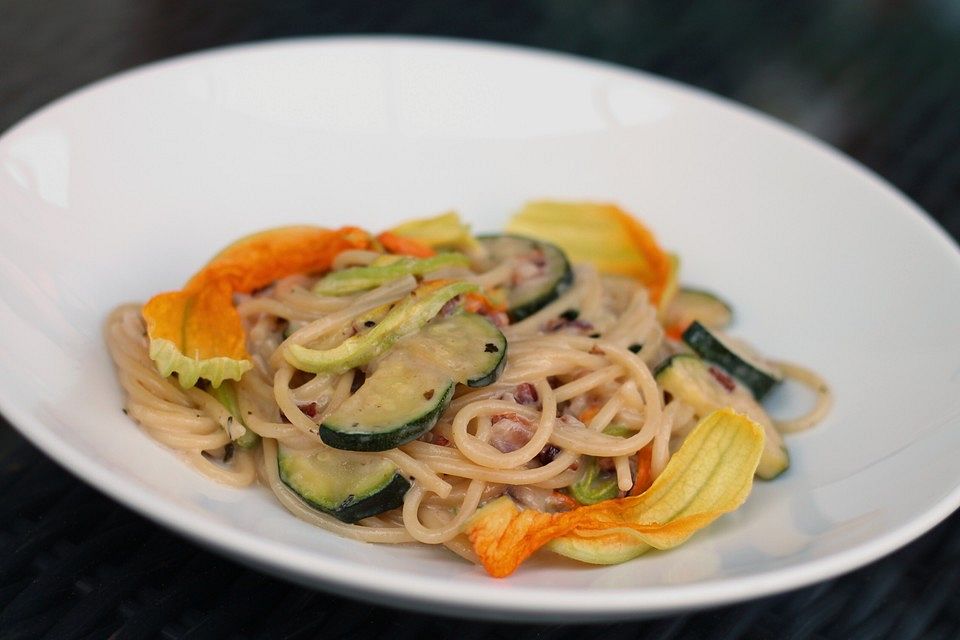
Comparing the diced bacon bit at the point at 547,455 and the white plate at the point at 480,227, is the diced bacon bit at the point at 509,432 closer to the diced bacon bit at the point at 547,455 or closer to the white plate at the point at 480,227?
the diced bacon bit at the point at 547,455

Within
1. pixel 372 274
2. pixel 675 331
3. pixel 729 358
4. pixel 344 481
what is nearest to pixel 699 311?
pixel 675 331

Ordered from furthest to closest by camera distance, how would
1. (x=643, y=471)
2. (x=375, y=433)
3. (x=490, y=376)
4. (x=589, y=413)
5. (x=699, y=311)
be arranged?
(x=699, y=311), (x=589, y=413), (x=643, y=471), (x=490, y=376), (x=375, y=433)

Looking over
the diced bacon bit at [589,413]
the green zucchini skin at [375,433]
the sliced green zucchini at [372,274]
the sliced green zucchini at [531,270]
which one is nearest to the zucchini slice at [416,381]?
Answer: the green zucchini skin at [375,433]

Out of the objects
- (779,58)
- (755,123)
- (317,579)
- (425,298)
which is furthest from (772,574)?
(779,58)

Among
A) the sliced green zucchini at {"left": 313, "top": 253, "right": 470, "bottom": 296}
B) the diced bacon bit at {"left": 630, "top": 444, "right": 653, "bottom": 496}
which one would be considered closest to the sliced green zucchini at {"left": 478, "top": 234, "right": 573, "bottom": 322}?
the sliced green zucchini at {"left": 313, "top": 253, "right": 470, "bottom": 296}

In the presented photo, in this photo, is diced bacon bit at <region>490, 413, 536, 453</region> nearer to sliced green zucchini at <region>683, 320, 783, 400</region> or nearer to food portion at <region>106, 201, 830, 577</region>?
food portion at <region>106, 201, 830, 577</region>

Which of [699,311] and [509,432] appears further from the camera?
[699,311]

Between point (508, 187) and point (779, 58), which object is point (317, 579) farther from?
point (779, 58)

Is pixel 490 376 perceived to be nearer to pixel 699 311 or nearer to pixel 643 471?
pixel 643 471
